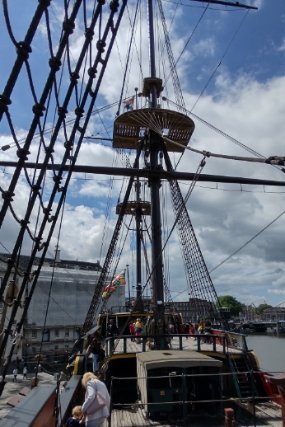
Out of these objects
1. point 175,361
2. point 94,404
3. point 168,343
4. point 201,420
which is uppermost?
point 168,343

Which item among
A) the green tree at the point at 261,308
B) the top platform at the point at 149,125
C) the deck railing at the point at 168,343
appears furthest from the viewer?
the green tree at the point at 261,308

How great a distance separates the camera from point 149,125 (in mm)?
15969

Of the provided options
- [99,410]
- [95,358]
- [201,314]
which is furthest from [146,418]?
[201,314]

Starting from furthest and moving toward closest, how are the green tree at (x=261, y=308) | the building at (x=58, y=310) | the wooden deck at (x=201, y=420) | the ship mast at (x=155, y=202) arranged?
the green tree at (x=261, y=308)
the building at (x=58, y=310)
the ship mast at (x=155, y=202)
the wooden deck at (x=201, y=420)

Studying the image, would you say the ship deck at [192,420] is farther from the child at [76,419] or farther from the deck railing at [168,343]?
the deck railing at [168,343]

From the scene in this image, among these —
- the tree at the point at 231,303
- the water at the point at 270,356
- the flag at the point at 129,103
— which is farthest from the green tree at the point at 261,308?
the flag at the point at 129,103

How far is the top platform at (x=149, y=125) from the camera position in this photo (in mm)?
16156

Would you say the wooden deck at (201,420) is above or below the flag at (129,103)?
below

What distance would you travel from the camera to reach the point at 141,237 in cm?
3022

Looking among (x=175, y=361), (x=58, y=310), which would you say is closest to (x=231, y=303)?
(x=58, y=310)

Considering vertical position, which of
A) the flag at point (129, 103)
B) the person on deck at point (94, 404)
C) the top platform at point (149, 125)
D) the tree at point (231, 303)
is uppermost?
the tree at point (231, 303)

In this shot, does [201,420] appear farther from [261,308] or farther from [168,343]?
[261,308]

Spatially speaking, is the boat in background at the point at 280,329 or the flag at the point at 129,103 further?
the boat in background at the point at 280,329

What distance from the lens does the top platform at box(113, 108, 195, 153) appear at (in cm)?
1616
